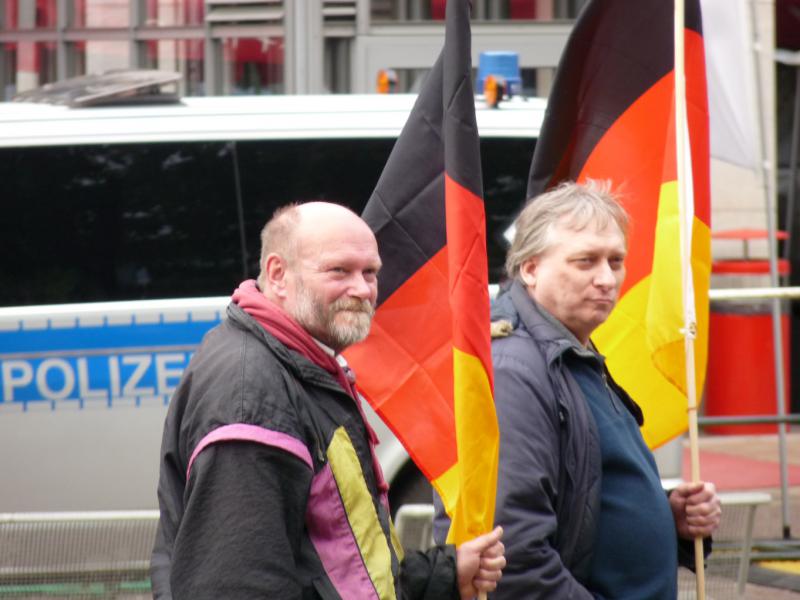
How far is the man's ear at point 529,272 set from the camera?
3.38 metres

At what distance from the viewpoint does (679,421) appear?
158 inches

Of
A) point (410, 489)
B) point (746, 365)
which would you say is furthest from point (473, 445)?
point (746, 365)

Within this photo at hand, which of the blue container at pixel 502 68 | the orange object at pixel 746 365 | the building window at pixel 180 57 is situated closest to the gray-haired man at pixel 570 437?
the blue container at pixel 502 68

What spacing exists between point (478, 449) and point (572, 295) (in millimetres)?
479

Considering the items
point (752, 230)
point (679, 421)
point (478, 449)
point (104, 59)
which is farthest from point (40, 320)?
point (752, 230)

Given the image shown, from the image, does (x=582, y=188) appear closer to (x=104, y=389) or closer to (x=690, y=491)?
(x=690, y=491)

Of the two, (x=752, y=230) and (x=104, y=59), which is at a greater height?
(x=104, y=59)

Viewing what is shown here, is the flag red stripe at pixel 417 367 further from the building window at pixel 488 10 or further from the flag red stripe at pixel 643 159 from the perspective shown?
the building window at pixel 488 10

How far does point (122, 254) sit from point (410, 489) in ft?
5.26

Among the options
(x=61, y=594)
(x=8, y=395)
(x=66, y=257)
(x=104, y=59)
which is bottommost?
(x=61, y=594)

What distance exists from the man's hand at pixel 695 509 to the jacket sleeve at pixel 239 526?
1.35 metres

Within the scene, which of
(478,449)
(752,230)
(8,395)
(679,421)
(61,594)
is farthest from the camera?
(752,230)

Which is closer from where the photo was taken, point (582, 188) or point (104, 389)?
point (582, 188)

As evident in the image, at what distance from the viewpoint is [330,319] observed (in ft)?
8.88
